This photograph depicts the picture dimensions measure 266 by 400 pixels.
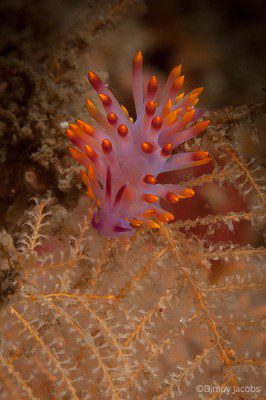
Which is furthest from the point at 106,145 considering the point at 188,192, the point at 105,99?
the point at 188,192

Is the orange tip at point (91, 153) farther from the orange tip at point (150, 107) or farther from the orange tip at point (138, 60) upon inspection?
the orange tip at point (138, 60)

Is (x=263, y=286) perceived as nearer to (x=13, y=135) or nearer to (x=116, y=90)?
(x=116, y=90)

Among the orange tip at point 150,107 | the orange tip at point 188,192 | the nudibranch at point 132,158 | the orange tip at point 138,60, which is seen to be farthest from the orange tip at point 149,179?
the orange tip at point 138,60

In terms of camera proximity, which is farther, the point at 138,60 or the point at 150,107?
the point at 138,60

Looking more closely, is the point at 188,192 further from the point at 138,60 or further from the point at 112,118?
the point at 138,60

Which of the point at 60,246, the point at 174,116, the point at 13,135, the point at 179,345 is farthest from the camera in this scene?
the point at 13,135

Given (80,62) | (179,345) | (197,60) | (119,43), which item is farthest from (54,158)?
(179,345)

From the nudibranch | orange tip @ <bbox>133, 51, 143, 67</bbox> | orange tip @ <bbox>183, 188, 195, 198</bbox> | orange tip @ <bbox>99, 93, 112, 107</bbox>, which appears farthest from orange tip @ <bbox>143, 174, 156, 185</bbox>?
orange tip @ <bbox>133, 51, 143, 67</bbox>

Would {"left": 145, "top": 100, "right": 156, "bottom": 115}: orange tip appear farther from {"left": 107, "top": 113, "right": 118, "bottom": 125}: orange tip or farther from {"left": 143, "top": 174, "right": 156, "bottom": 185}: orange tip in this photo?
{"left": 143, "top": 174, "right": 156, "bottom": 185}: orange tip

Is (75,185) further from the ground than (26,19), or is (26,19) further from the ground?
(26,19)
